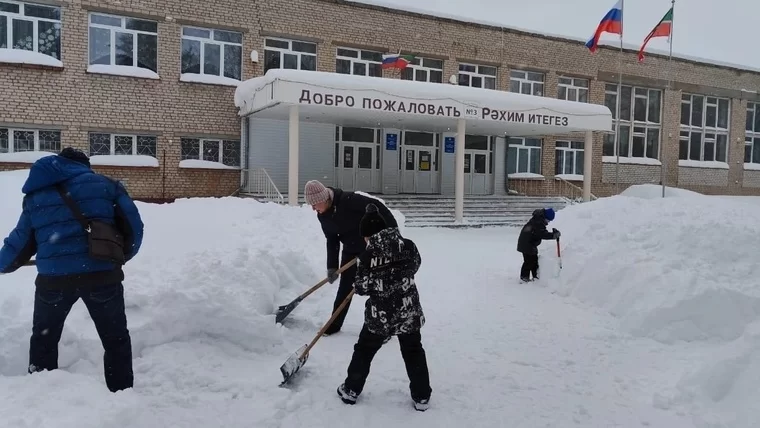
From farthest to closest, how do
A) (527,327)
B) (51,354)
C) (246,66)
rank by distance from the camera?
(246,66), (527,327), (51,354)

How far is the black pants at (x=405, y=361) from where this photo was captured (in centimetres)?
371

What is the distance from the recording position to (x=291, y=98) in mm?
13086

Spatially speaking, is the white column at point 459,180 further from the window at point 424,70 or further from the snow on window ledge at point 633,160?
the snow on window ledge at point 633,160

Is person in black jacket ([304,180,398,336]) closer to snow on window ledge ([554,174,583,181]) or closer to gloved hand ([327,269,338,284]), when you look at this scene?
gloved hand ([327,269,338,284])

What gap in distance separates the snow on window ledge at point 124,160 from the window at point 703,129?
75.5ft

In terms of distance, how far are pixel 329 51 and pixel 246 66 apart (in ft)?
9.34

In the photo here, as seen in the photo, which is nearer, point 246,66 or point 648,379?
point 648,379

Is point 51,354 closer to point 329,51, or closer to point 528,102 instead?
point 528,102

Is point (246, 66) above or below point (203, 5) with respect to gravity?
below

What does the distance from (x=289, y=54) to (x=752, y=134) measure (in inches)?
959

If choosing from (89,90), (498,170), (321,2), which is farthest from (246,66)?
(498,170)

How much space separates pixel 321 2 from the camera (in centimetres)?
1823

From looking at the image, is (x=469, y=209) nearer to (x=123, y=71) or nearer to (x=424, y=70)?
(x=424, y=70)

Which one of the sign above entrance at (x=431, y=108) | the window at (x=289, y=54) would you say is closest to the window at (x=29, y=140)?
the window at (x=289, y=54)
